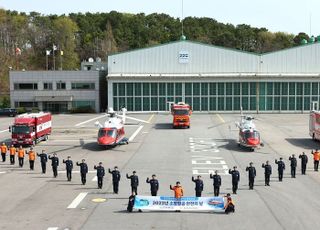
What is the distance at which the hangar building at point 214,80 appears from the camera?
84938 millimetres

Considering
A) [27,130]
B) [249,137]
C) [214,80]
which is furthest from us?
[214,80]

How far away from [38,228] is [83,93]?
223 ft

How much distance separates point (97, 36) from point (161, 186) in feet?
431

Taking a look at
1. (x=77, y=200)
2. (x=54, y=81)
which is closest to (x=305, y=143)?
(x=77, y=200)

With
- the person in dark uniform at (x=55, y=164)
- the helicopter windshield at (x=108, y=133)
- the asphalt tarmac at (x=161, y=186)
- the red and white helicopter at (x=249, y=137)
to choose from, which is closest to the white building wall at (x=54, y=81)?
the asphalt tarmac at (x=161, y=186)

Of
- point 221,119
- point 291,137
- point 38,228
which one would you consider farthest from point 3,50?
point 38,228

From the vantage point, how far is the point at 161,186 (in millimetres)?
28078

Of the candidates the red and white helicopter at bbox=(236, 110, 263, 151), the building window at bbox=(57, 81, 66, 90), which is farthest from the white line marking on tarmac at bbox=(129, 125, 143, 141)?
the building window at bbox=(57, 81, 66, 90)

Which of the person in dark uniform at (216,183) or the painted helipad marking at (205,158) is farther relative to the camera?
the painted helipad marking at (205,158)

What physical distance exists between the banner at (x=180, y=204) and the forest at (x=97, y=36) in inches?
3928

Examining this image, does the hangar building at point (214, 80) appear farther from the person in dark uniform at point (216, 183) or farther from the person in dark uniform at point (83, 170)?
the person in dark uniform at point (216, 183)

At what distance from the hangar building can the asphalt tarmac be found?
3027 centimetres

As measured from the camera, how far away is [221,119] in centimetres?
7331

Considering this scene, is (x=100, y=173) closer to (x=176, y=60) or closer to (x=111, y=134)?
(x=111, y=134)
